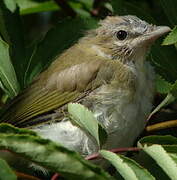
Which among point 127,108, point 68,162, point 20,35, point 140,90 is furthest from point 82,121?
point 20,35

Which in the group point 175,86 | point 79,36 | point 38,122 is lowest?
point 38,122

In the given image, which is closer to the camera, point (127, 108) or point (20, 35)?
point (127, 108)

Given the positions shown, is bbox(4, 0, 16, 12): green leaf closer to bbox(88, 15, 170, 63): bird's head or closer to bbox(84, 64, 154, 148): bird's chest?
bbox(88, 15, 170, 63): bird's head

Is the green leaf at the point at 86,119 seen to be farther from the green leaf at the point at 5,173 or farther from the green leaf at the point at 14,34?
the green leaf at the point at 14,34

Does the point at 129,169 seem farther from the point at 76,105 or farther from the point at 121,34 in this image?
the point at 121,34

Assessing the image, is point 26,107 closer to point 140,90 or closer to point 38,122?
point 38,122

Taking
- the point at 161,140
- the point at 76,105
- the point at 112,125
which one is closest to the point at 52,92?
the point at 112,125

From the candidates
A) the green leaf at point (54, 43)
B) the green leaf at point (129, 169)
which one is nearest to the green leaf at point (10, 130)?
the green leaf at point (129, 169)
